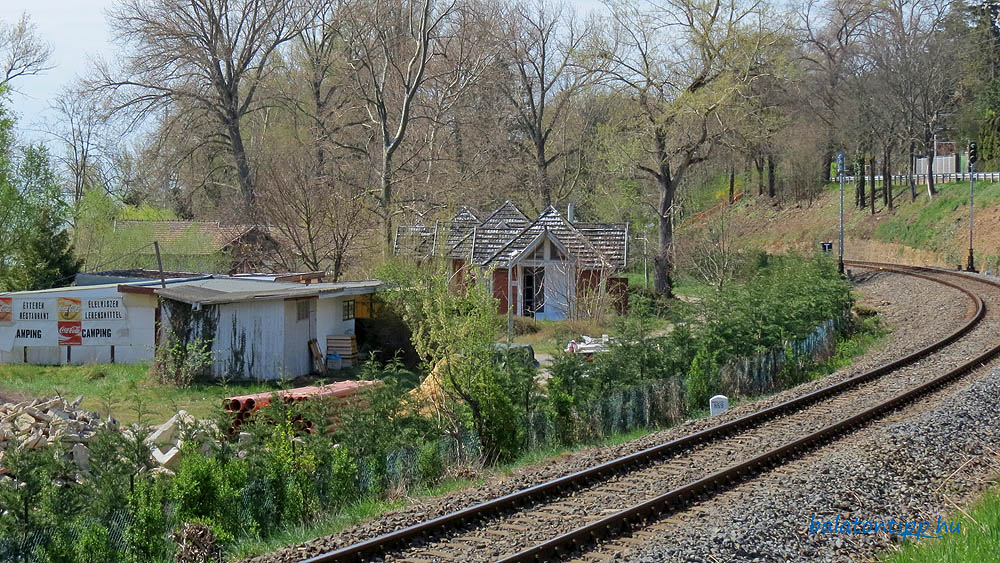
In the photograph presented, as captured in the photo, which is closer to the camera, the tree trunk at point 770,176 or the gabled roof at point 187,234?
the gabled roof at point 187,234

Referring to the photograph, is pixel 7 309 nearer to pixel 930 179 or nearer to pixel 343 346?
pixel 343 346

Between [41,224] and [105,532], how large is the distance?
32366 mm

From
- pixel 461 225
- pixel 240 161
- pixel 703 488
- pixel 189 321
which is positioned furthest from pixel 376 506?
pixel 240 161

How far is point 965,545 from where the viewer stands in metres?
8.24

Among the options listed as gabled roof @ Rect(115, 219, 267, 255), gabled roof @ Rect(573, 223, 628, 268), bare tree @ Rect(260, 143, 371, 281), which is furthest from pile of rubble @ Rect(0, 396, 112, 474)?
gabled roof @ Rect(115, 219, 267, 255)

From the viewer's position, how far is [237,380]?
25734 millimetres

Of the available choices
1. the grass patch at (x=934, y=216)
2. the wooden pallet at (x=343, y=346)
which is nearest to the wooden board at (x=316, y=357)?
the wooden pallet at (x=343, y=346)

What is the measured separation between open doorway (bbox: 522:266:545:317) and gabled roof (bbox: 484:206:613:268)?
108 centimetres

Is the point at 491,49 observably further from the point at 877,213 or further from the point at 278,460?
the point at 278,460

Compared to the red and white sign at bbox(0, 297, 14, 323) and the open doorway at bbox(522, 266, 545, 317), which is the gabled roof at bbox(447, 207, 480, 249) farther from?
the red and white sign at bbox(0, 297, 14, 323)

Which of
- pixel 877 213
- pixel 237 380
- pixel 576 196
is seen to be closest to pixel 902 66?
pixel 877 213

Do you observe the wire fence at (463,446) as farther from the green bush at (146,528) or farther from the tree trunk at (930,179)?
the tree trunk at (930,179)

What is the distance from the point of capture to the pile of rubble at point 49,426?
15445 millimetres

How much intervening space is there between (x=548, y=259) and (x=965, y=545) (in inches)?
1175
